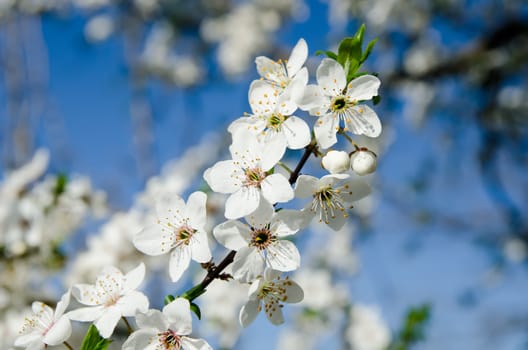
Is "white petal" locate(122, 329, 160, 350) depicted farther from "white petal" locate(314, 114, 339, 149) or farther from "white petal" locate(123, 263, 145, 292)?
"white petal" locate(314, 114, 339, 149)

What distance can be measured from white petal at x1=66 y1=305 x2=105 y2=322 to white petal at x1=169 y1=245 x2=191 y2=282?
152 millimetres

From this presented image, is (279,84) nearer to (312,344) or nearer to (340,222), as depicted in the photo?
(340,222)

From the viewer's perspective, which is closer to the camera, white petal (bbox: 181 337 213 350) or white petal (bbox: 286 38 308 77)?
white petal (bbox: 181 337 213 350)

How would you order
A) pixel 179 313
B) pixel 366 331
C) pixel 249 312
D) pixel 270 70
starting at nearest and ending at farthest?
pixel 179 313
pixel 249 312
pixel 270 70
pixel 366 331

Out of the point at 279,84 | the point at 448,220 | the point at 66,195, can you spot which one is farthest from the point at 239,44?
the point at 279,84

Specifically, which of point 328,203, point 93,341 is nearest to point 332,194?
point 328,203

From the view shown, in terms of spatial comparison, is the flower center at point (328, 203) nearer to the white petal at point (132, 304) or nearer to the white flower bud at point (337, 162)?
the white flower bud at point (337, 162)

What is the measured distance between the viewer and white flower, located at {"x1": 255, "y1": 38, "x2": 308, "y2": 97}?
36.7 inches

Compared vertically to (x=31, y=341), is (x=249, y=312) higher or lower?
higher

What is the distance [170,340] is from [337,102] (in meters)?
0.56

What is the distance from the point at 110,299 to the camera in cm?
94

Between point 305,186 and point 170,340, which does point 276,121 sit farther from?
point 170,340

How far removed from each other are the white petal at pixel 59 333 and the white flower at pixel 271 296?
0.33 m

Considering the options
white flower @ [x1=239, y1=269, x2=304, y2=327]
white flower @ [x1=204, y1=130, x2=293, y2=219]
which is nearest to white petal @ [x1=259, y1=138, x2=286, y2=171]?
white flower @ [x1=204, y1=130, x2=293, y2=219]
